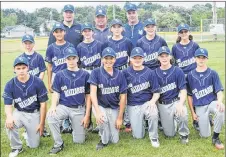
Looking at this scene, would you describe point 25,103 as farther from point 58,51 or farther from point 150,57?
point 150,57

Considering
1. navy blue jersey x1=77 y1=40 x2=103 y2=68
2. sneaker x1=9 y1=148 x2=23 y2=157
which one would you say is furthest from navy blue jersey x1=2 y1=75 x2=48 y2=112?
navy blue jersey x1=77 y1=40 x2=103 y2=68

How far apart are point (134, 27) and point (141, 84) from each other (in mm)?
1384

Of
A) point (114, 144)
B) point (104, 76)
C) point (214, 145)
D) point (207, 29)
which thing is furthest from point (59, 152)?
point (207, 29)

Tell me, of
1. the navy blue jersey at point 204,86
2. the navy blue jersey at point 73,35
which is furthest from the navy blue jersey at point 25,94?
the navy blue jersey at point 204,86

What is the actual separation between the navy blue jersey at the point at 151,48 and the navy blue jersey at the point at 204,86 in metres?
0.75

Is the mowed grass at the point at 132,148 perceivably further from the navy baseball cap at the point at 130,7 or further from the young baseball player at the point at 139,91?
the navy baseball cap at the point at 130,7

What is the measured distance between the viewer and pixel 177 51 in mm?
6207

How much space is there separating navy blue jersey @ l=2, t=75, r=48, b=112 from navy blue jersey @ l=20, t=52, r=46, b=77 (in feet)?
2.44

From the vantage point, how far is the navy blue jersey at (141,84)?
5625 millimetres

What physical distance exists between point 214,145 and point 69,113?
228cm

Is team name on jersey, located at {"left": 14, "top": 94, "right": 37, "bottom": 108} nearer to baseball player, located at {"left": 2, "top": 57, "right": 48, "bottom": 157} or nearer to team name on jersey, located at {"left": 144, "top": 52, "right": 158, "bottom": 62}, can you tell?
baseball player, located at {"left": 2, "top": 57, "right": 48, "bottom": 157}

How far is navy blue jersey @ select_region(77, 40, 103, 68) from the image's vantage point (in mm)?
6086

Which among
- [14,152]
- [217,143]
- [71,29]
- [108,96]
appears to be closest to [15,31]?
[71,29]

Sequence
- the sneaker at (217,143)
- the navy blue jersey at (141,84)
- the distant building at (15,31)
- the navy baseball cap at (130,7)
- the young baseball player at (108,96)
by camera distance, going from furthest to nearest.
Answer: the distant building at (15,31), the navy baseball cap at (130,7), the navy blue jersey at (141,84), the young baseball player at (108,96), the sneaker at (217,143)
